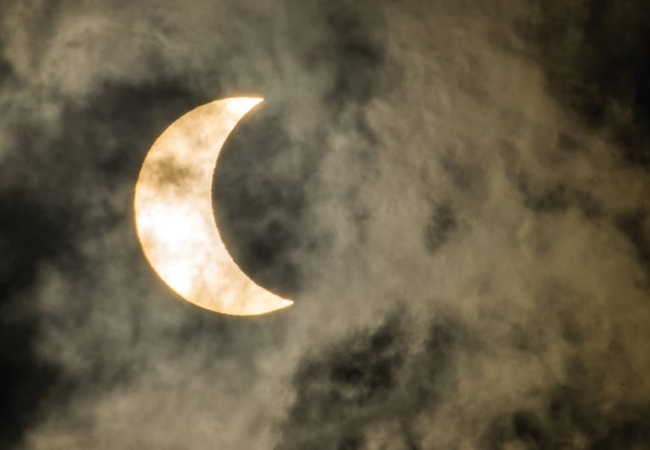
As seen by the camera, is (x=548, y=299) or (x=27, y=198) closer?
(x=27, y=198)

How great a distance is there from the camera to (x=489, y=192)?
282 cm

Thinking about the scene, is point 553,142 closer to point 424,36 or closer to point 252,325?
point 424,36

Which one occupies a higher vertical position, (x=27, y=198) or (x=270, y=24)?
(x=270, y=24)

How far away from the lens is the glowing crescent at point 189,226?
8.61 feet

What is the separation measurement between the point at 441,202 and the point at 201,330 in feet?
4.09

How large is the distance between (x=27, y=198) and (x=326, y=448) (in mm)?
1738

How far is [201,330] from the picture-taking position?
8.73 feet

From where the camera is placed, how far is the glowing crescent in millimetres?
2623

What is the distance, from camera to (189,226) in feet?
8.61

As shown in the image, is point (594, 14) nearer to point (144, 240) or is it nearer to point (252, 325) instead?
point (252, 325)

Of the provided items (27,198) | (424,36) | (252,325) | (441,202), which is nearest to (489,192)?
(441,202)

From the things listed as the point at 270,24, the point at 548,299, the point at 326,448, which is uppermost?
the point at 270,24

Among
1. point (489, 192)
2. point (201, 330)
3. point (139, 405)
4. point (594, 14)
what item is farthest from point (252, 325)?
point (594, 14)

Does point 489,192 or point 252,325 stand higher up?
point 489,192
